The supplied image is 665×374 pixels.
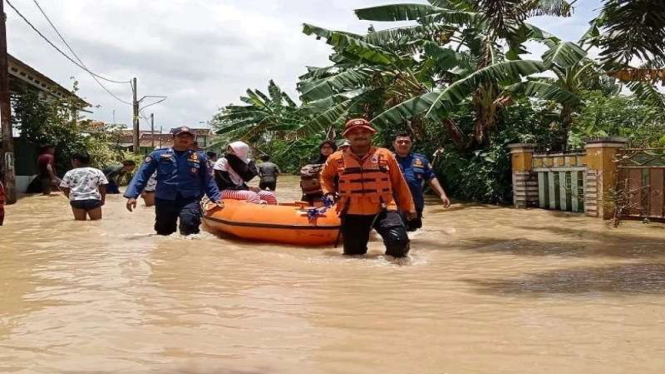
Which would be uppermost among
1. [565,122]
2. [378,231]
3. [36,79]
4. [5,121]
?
[36,79]

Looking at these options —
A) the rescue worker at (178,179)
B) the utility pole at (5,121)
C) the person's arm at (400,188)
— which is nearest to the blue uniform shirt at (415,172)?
the person's arm at (400,188)

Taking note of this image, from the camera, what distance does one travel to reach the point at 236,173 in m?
8.84

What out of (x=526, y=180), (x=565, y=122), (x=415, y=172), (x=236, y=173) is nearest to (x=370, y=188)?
(x=415, y=172)

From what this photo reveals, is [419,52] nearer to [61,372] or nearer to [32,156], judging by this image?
[32,156]

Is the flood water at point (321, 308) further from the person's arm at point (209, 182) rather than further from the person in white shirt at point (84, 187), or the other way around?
the person in white shirt at point (84, 187)

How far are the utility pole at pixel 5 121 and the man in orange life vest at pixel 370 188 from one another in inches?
416

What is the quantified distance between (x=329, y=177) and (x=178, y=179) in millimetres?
1984

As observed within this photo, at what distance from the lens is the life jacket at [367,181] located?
626 cm

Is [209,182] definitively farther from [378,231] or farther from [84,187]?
[84,187]

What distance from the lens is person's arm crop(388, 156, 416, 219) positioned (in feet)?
20.8

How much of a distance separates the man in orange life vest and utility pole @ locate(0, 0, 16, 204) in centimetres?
1058

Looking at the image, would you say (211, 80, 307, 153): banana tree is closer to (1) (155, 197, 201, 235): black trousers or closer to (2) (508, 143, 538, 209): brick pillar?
(2) (508, 143, 538, 209): brick pillar

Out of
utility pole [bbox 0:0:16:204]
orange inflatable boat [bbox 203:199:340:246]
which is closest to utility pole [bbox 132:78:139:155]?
utility pole [bbox 0:0:16:204]

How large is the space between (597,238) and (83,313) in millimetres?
6909
